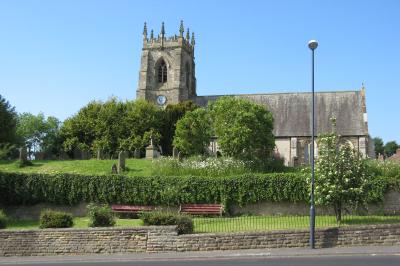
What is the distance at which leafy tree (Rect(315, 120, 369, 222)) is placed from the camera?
24281 mm

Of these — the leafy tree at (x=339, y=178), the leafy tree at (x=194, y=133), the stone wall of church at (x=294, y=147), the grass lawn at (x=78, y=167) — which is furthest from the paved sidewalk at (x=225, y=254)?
the stone wall of church at (x=294, y=147)

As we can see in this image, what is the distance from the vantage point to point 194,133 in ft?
150

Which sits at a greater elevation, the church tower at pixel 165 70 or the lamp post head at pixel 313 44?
the church tower at pixel 165 70

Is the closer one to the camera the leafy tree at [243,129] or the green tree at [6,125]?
the leafy tree at [243,129]

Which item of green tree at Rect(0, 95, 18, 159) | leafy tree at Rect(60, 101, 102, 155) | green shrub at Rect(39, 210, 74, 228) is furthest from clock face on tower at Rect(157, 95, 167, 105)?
green shrub at Rect(39, 210, 74, 228)

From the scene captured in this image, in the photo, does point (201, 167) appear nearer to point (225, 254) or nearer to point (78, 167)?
point (78, 167)

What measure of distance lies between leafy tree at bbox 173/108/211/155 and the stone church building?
29.0 ft

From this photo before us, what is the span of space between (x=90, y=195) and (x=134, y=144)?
23939 millimetres

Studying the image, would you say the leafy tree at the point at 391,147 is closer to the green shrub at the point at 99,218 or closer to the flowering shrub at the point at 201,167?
the flowering shrub at the point at 201,167

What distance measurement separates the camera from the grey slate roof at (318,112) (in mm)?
57375

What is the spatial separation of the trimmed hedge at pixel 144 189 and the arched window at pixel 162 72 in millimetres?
38692

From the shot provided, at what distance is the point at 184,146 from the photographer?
45.5 meters

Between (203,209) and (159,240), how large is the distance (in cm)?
1100

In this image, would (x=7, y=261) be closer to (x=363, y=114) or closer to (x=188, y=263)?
(x=188, y=263)
